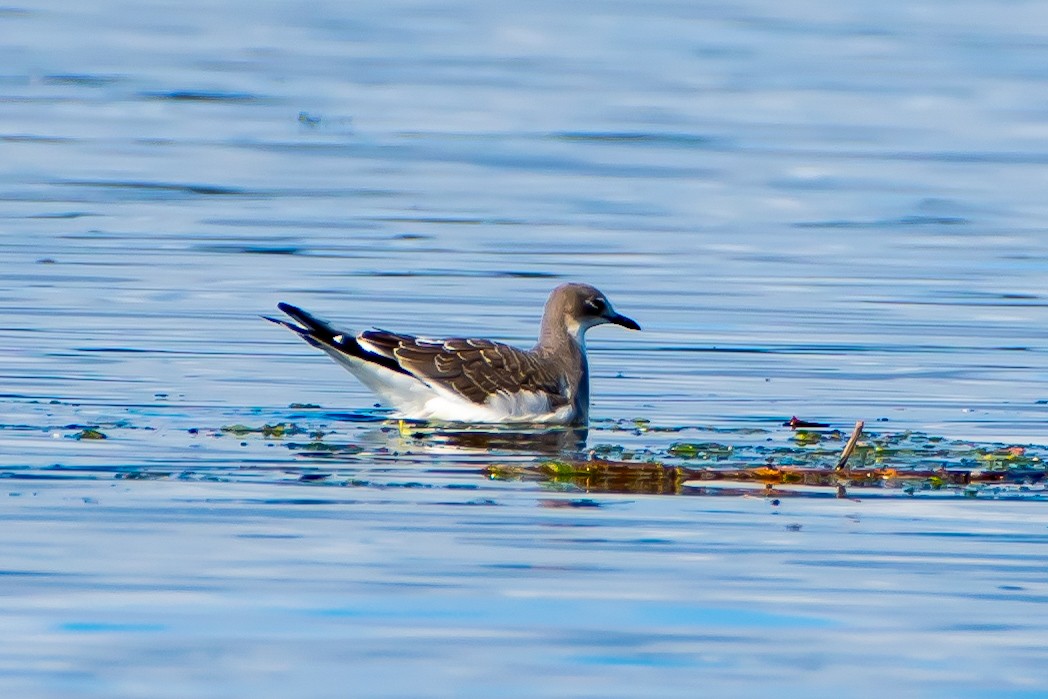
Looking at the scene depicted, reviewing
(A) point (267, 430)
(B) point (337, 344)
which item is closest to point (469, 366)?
(B) point (337, 344)

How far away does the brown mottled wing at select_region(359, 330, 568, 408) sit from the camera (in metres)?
14.0

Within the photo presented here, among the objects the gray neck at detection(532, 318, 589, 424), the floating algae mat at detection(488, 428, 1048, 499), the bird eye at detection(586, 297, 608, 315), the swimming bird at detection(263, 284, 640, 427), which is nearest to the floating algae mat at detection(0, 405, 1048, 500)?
the floating algae mat at detection(488, 428, 1048, 499)

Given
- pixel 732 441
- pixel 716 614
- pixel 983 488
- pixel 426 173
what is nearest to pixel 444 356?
pixel 732 441

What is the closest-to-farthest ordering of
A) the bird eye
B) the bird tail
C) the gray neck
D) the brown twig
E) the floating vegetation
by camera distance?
the brown twig → the floating vegetation → the bird tail → the gray neck → the bird eye

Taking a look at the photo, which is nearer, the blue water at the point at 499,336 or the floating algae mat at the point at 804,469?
the blue water at the point at 499,336

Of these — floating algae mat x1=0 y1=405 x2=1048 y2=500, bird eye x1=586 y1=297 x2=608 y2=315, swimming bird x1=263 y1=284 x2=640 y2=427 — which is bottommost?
floating algae mat x1=0 y1=405 x2=1048 y2=500

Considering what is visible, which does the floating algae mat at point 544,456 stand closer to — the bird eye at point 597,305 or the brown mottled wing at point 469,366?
the brown mottled wing at point 469,366

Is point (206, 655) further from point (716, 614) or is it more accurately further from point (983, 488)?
point (983, 488)

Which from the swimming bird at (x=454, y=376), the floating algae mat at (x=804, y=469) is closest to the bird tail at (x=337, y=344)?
the swimming bird at (x=454, y=376)

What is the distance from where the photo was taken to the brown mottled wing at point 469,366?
552 inches

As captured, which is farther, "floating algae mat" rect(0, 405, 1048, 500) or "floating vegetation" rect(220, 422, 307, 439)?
"floating vegetation" rect(220, 422, 307, 439)

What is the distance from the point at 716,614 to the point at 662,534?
143 cm

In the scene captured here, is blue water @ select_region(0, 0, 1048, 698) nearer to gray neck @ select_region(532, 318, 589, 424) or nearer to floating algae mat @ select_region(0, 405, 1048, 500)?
floating algae mat @ select_region(0, 405, 1048, 500)

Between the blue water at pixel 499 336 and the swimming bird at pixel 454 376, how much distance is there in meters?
0.30
